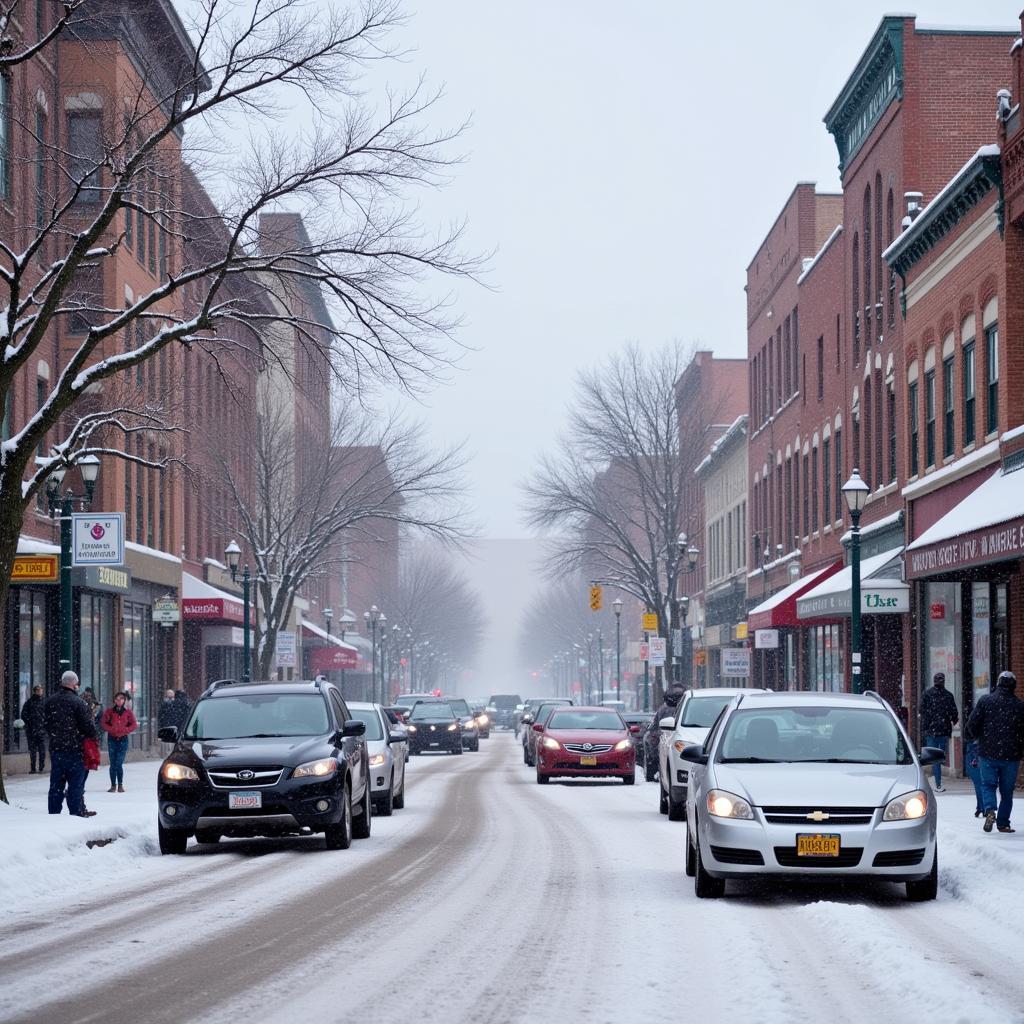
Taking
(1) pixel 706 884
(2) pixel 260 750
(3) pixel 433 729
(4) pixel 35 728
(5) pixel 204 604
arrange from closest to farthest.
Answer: (1) pixel 706 884
(2) pixel 260 750
(4) pixel 35 728
(5) pixel 204 604
(3) pixel 433 729

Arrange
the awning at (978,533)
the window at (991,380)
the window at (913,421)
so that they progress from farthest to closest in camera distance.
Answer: the window at (913,421), the window at (991,380), the awning at (978,533)

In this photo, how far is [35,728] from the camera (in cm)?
3497

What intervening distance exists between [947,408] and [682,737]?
40.2ft

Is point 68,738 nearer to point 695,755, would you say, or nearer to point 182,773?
point 182,773

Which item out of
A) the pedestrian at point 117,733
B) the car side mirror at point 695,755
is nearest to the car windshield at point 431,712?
the pedestrian at point 117,733

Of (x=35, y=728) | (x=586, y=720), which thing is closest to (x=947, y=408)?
(x=586, y=720)

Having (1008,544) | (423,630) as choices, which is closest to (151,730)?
(1008,544)

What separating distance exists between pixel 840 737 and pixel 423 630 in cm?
11828

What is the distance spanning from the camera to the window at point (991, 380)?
30141 mm

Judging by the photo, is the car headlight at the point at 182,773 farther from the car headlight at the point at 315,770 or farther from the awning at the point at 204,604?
the awning at the point at 204,604

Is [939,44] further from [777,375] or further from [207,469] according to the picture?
[207,469]

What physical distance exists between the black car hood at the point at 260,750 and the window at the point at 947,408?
18.0 m

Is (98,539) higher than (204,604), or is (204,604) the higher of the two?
(98,539)

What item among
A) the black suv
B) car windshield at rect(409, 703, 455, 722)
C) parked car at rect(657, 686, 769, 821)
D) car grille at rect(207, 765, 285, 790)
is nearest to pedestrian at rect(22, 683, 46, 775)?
parked car at rect(657, 686, 769, 821)
